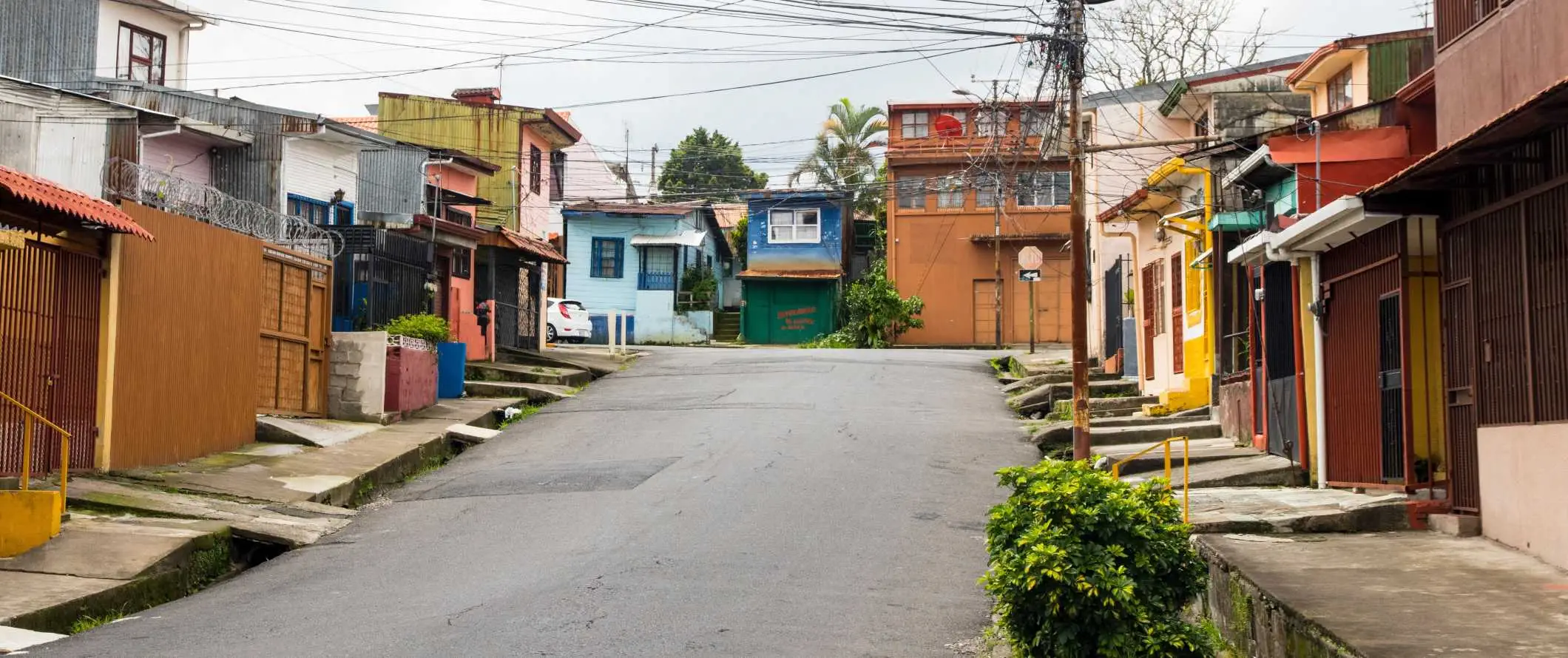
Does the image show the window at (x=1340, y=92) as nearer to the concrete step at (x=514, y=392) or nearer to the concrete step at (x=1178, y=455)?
the concrete step at (x=1178, y=455)

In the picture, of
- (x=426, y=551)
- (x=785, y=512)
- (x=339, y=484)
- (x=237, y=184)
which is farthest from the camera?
(x=237, y=184)

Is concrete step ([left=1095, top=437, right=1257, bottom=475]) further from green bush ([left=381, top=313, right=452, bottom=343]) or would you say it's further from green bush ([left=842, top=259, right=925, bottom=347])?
green bush ([left=842, top=259, right=925, bottom=347])

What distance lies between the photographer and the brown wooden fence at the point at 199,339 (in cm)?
1619

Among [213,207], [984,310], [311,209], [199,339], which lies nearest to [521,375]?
[311,209]

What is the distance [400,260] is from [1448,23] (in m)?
20.2

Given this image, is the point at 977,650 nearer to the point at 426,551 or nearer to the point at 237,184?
the point at 426,551

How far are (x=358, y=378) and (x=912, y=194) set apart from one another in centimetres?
2856

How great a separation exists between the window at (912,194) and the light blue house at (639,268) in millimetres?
7747

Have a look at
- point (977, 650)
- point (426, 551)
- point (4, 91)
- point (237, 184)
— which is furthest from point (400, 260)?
point (977, 650)

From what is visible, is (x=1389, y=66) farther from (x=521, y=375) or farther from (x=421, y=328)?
(x=521, y=375)

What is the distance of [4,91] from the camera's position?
24797 millimetres

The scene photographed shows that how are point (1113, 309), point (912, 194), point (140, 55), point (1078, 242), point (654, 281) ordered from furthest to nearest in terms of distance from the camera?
1. point (654, 281)
2. point (912, 194)
3. point (140, 55)
4. point (1113, 309)
5. point (1078, 242)

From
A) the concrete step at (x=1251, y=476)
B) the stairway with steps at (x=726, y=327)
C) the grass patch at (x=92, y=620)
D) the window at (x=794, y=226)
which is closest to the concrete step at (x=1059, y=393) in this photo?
the concrete step at (x=1251, y=476)

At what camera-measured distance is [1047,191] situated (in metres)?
48.2
